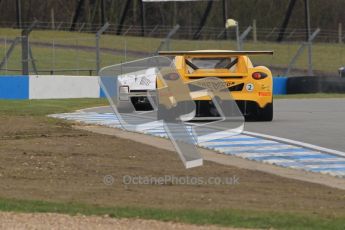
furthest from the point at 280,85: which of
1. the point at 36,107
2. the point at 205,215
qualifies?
the point at 205,215

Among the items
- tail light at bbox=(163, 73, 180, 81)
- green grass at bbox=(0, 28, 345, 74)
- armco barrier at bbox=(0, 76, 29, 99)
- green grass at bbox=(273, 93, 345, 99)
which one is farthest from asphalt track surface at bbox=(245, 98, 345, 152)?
green grass at bbox=(0, 28, 345, 74)

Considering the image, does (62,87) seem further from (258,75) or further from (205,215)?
(205,215)

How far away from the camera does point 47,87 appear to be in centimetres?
2928

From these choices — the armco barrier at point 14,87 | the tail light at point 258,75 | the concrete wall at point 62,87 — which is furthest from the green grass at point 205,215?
the concrete wall at point 62,87

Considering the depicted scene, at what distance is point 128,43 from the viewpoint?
49438mm

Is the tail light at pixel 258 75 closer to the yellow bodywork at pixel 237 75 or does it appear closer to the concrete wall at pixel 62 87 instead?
the yellow bodywork at pixel 237 75

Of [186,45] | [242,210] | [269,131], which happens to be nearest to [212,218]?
[242,210]

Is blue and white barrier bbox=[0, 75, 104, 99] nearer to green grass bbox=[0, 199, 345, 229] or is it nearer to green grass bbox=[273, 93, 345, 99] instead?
green grass bbox=[273, 93, 345, 99]

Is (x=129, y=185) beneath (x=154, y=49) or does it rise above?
above

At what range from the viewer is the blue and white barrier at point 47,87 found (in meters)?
28.5

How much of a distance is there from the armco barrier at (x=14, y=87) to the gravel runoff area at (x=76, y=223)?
2026cm

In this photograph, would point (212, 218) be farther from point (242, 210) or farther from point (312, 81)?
point (312, 81)

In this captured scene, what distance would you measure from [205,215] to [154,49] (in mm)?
38749

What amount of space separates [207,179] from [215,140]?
3.98m
